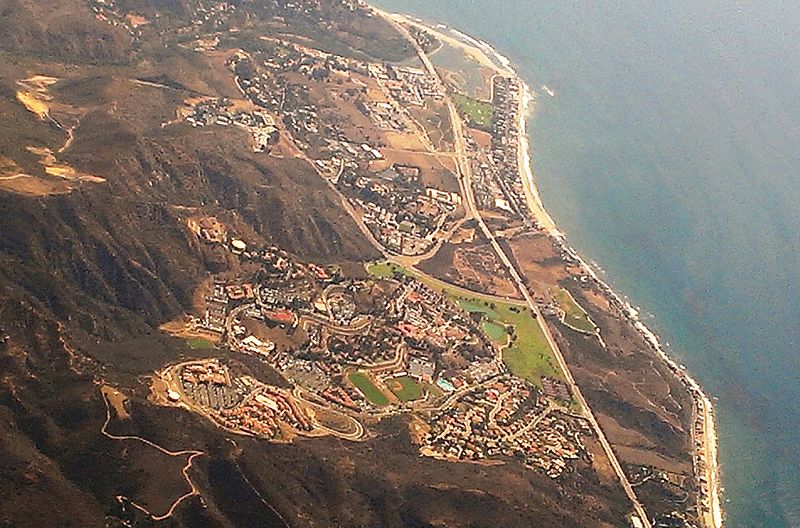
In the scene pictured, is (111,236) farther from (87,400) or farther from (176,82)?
(176,82)

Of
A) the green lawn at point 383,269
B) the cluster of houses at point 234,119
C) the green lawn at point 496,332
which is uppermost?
the green lawn at point 496,332

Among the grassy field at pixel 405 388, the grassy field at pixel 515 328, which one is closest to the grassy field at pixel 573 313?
the grassy field at pixel 515 328

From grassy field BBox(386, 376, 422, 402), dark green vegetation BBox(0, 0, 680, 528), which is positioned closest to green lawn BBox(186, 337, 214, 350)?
dark green vegetation BBox(0, 0, 680, 528)

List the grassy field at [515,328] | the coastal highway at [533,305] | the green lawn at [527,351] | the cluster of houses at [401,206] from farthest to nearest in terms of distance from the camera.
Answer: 1. the cluster of houses at [401,206]
2. the grassy field at [515,328]
3. the green lawn at [527,351]
4. the coastal highway at [533,305]

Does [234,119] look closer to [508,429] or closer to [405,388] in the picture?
[405,388]

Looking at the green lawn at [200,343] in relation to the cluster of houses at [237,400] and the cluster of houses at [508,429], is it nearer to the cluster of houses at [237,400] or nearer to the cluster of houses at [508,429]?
the cluster of houses at [237,400]

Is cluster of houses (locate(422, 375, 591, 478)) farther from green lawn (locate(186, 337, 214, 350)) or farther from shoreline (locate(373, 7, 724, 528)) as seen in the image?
green lawn (locate(186, 337, 214, 350))
